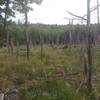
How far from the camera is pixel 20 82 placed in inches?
356

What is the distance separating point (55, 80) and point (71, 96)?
1070 millimetres

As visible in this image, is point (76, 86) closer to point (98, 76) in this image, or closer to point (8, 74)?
point (98, 76)

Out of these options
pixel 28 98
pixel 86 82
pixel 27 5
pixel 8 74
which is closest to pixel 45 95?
pixel 28 98

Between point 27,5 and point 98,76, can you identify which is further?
point 27,5

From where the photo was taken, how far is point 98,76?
9.18 m

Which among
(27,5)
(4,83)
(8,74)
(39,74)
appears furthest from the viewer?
(27,5)

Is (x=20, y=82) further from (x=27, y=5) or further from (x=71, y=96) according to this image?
(x=27, y=5)

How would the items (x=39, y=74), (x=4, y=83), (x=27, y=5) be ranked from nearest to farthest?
(x=4, y=83), (x=39, y=74), (x=27, y=5)

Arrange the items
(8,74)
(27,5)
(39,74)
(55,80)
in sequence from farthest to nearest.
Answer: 1. (27,5)
2. (8,74)
3. (39,74)
4. (55,80)

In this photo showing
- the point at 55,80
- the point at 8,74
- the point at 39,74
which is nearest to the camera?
the point at 55,80

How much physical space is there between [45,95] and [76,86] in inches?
62.3

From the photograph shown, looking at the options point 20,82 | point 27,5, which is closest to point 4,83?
point 20,82

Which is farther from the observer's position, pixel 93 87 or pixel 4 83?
pixel 4 83

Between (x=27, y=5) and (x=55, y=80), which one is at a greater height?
(x=27, y=5)
